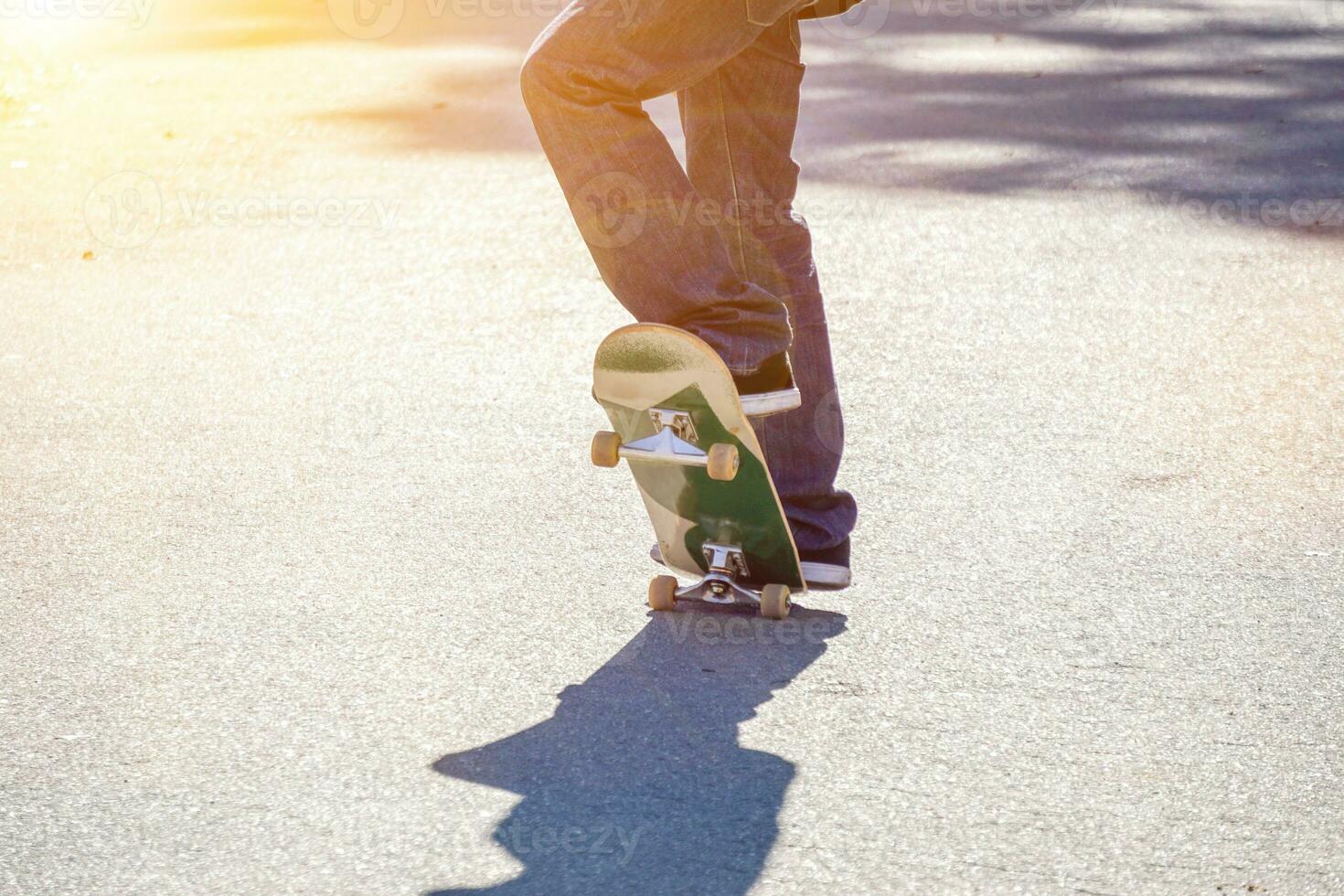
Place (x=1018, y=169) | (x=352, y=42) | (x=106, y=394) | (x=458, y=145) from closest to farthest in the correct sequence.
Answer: (x=106, y=394) → (x=1018, y=169) → (x=458, y=145) → (x=352, y=42)

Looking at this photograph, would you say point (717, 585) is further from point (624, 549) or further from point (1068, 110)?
point (1068, 110)

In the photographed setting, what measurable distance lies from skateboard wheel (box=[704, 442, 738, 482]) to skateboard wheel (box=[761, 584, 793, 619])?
31 cm

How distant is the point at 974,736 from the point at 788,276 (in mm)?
983

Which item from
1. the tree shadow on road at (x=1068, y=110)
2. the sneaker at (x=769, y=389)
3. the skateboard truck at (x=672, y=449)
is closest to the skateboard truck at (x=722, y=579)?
the skateboard truck at (x=672, y=449)

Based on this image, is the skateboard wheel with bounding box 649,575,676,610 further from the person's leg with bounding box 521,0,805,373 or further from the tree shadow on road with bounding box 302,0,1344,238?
the tree shadow on road with bounding box 302,0,1344,238

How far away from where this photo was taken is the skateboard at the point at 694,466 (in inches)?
104

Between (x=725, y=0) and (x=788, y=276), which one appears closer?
(x=725, y=0)

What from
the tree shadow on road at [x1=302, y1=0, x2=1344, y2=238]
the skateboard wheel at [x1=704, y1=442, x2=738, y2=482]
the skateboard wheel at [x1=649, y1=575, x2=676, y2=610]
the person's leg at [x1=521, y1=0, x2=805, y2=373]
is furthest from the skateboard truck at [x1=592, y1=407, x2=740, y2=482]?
the tree shadow on road at [x1=302, y1=0, x2=1344, y2=238]

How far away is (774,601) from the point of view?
2848mm

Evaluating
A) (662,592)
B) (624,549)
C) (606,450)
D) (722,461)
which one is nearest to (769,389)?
(722,461)

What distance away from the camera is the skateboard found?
2.63m

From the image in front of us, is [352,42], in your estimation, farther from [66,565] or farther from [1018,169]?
[66,565]

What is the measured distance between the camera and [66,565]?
3.22m

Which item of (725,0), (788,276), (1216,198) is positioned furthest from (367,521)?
(1216,198)
